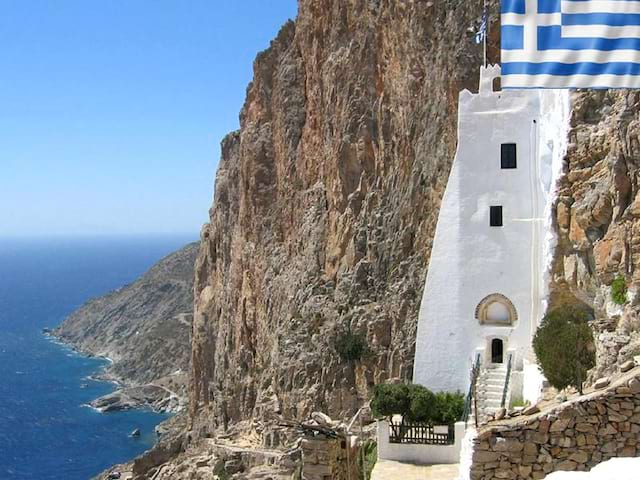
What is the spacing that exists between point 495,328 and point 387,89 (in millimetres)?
17440

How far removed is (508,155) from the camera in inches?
922

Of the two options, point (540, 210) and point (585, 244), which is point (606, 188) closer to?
point (585, 244)

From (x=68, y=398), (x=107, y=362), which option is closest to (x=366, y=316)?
(x=68, y=398)

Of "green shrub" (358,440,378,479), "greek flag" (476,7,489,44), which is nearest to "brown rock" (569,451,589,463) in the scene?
"green shrub" (358,440,378,479)

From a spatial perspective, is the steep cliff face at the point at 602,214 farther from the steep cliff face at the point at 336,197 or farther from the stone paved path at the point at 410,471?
the steep cliff face at the point at 336,197

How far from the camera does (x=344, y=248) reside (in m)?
37.5

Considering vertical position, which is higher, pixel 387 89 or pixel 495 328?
pixel 387 89

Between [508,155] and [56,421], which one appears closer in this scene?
[508,155]

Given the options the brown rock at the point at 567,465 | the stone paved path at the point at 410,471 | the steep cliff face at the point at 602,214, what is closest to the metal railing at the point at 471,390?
the stone paved path at the point at 410,471

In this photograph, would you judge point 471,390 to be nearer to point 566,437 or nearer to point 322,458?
point 322,458

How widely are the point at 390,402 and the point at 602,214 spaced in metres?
7.22

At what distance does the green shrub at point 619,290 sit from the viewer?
17312 millimetres

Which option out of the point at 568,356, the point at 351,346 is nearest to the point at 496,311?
the point at 568,356

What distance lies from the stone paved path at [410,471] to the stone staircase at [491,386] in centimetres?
252
